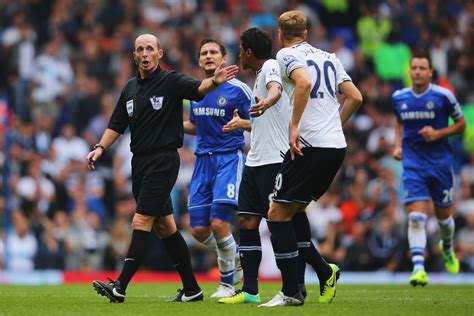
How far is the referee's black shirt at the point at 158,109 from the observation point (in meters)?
11.2

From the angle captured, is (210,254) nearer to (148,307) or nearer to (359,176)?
(359,176)

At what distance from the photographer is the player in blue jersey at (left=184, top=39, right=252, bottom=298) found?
1259cm

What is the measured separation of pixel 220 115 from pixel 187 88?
1627 millimetres

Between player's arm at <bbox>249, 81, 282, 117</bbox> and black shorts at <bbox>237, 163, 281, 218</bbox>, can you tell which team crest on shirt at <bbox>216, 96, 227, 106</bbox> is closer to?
black shorts at <bbox>237, 163, 281, 218</bbox>

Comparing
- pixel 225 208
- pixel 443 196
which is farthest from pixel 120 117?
pixel 443 196

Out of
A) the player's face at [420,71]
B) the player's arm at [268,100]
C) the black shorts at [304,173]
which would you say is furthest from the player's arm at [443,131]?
the player's arm at [268,100]

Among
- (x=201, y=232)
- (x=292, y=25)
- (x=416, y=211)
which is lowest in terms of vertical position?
(x=201, y=232)

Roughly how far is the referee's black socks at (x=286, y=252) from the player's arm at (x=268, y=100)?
3.48 ft

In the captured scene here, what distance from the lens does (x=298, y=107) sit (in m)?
10.0

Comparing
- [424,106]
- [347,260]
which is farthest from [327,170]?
[347,260]

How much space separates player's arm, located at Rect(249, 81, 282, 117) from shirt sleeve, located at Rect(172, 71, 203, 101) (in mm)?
921

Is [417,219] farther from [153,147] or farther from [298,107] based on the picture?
[298,107]

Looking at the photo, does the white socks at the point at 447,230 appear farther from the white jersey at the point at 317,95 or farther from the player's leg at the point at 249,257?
the white jersey at the point at 317,95

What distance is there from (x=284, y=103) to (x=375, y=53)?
43.7ft
